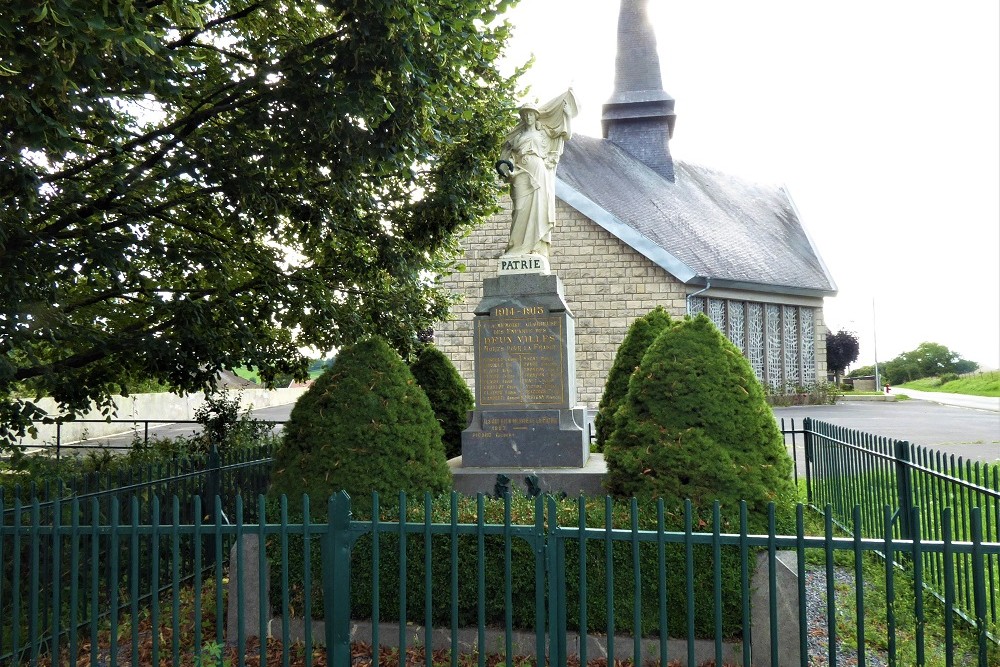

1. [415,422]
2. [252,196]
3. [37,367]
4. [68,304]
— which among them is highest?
[252,196]

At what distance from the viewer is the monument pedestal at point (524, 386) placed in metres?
7.48

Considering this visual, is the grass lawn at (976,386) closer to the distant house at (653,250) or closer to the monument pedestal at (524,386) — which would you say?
the distant house at (653,250)

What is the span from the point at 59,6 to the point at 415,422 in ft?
11.4

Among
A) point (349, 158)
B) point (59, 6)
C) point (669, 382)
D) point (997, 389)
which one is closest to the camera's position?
point (59, 6)

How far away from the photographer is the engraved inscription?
766 cm

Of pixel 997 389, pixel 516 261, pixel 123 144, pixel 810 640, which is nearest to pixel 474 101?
pixel 516 261

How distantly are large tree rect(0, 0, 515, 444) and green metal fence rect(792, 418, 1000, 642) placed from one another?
16.0ft

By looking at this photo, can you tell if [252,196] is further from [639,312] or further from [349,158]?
[639,312]

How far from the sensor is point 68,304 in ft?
28.1

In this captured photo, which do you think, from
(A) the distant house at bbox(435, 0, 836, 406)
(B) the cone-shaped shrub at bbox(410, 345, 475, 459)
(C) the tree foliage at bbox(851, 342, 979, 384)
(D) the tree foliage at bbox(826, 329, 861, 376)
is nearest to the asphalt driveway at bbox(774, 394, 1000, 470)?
(A) the distant house at bbox(435, 0, 836, 406)

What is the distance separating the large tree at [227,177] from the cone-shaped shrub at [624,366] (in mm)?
2597

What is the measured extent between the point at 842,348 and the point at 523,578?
41.6 metres

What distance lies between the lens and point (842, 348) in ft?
139

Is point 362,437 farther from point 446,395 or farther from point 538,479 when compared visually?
point 446,395
